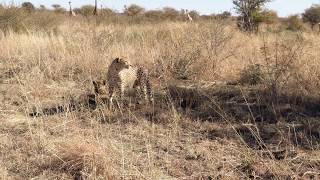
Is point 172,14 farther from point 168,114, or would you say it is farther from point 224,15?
point 168,114

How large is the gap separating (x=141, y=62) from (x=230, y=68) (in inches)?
51.1

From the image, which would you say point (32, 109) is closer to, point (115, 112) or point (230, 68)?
point (115, 112)

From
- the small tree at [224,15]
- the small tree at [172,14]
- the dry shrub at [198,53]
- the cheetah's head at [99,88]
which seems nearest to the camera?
the cheetah's head at [99,88]

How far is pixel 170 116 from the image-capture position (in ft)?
17.2

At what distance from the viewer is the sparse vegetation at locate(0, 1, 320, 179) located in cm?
400

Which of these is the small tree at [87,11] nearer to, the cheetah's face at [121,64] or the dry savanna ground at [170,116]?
the dry savanna ground at [170,116]

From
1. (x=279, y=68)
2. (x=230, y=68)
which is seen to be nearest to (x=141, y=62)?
(x=230, y=68)

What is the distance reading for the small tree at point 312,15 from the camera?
27734mm

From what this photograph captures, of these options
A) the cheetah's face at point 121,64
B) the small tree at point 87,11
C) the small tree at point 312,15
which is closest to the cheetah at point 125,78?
the cheetah's face at point 121,64

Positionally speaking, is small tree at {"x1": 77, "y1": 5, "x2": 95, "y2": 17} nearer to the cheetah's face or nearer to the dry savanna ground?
the dry savanna ground

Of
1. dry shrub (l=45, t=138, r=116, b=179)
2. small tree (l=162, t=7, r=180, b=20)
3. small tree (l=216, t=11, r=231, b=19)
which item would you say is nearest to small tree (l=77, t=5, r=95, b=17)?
small tree (l=162, t=7, r=180, b=20)

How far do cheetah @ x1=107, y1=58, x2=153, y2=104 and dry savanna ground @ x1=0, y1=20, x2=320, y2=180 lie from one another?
20 centimetres

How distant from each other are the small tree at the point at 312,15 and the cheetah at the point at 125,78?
23032mm

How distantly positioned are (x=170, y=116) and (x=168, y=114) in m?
0.09
